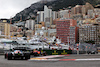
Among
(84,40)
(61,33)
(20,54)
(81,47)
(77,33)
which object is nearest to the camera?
(20,54)

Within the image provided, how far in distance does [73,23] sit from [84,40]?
38.2 meters

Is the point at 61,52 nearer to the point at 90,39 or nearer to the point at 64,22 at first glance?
the point at 90,39

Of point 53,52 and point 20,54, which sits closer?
point 20,54

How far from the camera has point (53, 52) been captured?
105 feet

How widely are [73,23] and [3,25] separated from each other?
214ft

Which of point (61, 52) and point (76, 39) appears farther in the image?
point (76, 39)

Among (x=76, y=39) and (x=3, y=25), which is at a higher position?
(x=3, y=25)

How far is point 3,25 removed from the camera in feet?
613

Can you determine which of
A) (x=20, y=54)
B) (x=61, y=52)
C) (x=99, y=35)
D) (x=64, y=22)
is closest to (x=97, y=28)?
(x=99, y=35)

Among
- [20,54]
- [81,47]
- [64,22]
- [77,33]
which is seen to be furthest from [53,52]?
[64,22]

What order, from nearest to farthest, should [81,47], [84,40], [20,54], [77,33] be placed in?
[20,54]
[81,47]
[84,40]
[77,33]

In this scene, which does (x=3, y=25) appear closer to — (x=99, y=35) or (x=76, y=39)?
(x=76, y=39)

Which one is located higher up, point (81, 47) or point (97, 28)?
point (97, 28)

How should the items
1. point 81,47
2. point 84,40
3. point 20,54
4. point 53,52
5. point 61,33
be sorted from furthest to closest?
point 61,33 < point 84,40 < point 81,47 < point 53,52 < point 20,54
